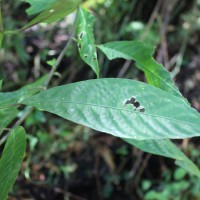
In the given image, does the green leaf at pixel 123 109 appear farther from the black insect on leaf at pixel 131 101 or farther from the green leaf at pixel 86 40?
the green leaf at pixel 86 40

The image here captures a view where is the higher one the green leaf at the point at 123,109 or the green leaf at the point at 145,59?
the green leaf at the point at 123,109

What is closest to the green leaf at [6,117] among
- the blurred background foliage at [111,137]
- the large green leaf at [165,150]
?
the large green leaf at [165,150]

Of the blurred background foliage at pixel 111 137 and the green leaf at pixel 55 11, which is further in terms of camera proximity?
the blurred background foliage at pixel 111 137

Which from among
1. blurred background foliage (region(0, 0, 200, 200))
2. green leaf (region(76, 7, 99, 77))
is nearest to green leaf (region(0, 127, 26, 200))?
green leaf (region(76, 7, 99, 77))

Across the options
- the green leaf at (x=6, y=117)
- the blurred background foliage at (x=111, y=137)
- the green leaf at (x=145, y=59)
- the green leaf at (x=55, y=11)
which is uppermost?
the green leaf at (x=55, y=11)

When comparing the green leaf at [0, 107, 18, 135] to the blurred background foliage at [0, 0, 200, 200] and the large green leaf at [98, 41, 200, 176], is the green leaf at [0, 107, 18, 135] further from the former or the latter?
the blurred background foliage at [0, 0, 200, 200]

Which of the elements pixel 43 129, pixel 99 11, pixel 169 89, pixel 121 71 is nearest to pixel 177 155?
pixel 169 89

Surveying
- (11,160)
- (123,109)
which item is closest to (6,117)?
(11,160)

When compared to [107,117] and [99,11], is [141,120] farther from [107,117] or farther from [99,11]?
[99,11]

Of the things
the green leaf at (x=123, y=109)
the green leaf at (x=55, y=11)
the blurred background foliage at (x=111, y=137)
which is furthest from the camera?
the blurred background foliage at (x=111, y=137)
